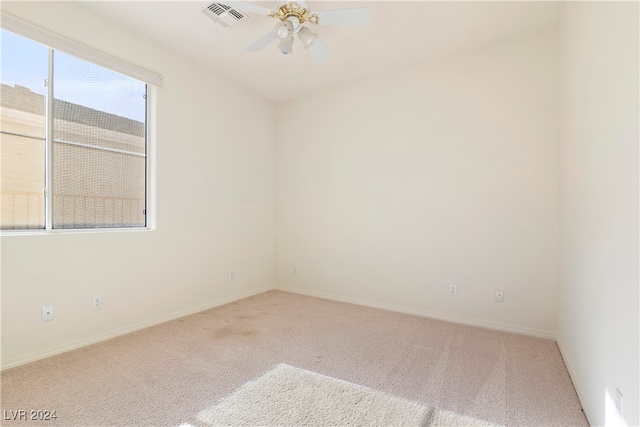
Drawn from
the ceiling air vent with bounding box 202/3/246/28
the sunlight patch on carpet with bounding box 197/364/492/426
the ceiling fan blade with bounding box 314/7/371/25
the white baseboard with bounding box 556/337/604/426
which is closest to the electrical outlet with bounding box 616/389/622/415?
the white baseboard with bounding box 556/337/604/426

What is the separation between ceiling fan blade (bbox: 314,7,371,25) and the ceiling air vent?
0.80 metres

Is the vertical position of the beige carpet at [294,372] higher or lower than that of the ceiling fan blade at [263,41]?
lower

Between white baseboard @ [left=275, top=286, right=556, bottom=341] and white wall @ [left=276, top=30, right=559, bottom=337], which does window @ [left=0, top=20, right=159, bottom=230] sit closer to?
white wall @ [left=276, top=30, right=559, bottom=337]

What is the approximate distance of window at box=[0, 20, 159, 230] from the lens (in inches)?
89.0

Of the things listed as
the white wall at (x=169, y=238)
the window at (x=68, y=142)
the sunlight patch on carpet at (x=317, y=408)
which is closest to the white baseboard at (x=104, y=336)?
the white wall at (x=169, y=238)

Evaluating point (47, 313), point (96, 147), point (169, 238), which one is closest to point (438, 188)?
point (169, 238)

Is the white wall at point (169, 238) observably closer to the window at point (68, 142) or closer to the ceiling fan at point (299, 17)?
the window at point (68, 142)

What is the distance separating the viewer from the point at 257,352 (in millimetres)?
2467

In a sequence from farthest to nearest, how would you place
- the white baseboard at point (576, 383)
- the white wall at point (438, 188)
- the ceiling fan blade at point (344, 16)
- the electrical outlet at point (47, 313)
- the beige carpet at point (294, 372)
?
1. the white wall at point (438, 188)
2. the electrical outlet at point (47, 313)
3. the ceiling fan blade at point (344, 16)
4. the beige carpet at point (294, 372)
5. the white baseboard at point (576, 383)

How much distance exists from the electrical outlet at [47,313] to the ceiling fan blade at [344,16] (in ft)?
10.0

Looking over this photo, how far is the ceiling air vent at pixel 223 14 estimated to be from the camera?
8.15 feet

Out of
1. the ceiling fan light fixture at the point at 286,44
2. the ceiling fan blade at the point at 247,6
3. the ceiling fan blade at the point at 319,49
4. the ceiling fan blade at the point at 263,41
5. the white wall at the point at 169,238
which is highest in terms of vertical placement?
the ceiling fan blade at the point at 247,6

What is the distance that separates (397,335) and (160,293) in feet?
7.96

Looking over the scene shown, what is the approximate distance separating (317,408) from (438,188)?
8.25 ft
